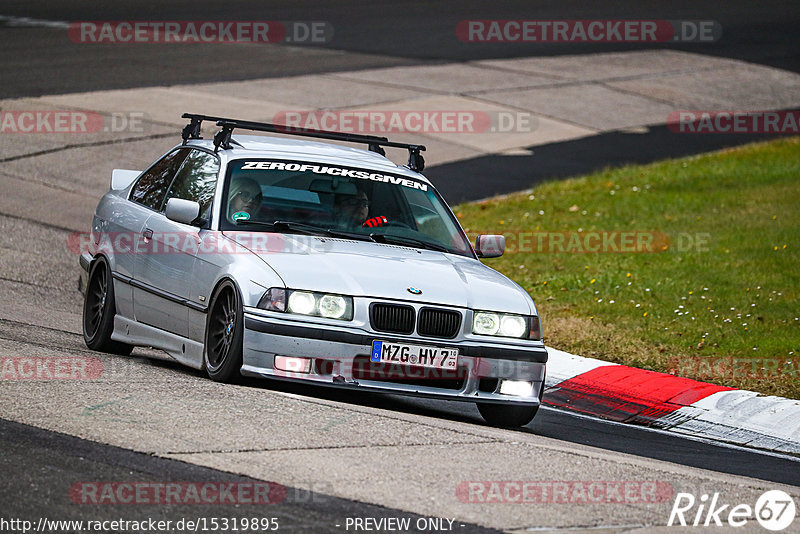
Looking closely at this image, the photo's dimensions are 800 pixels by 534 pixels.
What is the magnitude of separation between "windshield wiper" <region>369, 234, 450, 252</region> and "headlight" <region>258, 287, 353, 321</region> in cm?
102

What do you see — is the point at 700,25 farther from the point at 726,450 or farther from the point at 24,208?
the point at 726,450

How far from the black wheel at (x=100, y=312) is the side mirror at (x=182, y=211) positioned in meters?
1.23

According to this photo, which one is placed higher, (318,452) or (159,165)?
(159,165)

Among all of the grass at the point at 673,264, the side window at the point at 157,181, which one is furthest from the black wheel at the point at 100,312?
the grass at the point at 673,264

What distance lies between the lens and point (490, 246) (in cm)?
897

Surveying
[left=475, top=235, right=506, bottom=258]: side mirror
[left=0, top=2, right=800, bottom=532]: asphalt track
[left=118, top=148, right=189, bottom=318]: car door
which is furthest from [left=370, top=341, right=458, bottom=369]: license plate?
[left=118, top=148, right=189, bottom=318]: car door

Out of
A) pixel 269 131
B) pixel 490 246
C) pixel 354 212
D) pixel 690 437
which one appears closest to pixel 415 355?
pixel 354 212

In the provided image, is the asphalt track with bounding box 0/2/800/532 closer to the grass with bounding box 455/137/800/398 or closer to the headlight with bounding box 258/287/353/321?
the headlight with bounding box 258/287/353/321

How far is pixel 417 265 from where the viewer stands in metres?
8.04

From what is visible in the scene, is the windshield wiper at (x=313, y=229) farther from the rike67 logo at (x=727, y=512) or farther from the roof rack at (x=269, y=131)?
the rike67 logo at (x=727, y=512)

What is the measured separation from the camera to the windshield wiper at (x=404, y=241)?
8500 millimetres

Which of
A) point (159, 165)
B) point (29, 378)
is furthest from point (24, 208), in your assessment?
point (29, 378)

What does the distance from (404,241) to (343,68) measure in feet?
60.0

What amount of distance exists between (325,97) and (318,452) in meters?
17.5
